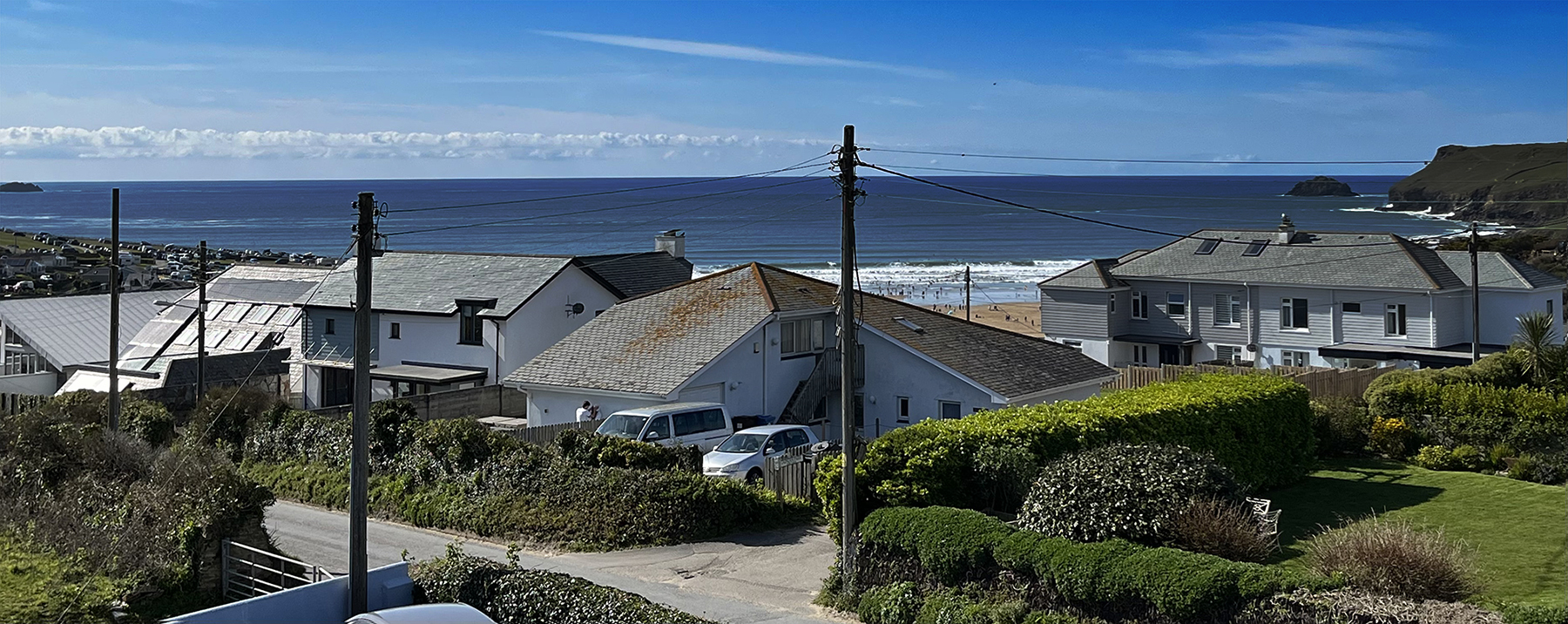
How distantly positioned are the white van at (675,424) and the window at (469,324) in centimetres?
1363

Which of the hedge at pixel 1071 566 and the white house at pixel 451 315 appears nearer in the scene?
the hedge at pixel 1071 566

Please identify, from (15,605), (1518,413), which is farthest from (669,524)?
(1518,413)

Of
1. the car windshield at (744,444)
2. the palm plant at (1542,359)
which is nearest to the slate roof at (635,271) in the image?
the car windshield at (744,444)

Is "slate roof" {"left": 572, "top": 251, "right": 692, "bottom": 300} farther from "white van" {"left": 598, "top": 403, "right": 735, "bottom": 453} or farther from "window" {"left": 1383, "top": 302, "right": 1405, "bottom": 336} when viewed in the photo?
"window" {"left": 1383, "top": 302, "right": 1405, "bottom": 336}

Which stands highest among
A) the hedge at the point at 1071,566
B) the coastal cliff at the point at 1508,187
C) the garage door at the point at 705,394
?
the coastal cliff at the point at 1508,187

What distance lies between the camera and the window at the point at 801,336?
33688 millimetres

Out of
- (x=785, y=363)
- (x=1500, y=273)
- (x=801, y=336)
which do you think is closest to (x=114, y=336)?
(x=785, y=363)

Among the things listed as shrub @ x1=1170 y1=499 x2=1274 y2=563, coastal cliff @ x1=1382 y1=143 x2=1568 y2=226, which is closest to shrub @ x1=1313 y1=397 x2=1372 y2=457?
shrub @ x1=1170 y1=499 x2=1274 y2=563

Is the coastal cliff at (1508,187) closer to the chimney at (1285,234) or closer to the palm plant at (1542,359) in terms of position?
the chimney at (1285,234)

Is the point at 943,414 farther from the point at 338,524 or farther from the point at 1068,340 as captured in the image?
the point at 1068,340

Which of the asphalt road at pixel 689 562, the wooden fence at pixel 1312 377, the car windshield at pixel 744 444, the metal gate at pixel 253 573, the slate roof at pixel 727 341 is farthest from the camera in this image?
the wooden fence at pixel 1312 377

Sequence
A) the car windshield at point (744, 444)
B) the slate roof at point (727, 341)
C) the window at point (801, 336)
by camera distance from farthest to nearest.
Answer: the window at point (801, 336) < the slate roof at point (727, 341) < the car windshield at point (744, 444)

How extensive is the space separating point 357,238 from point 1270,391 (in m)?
18.5

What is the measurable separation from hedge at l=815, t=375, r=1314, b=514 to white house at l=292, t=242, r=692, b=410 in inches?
838
